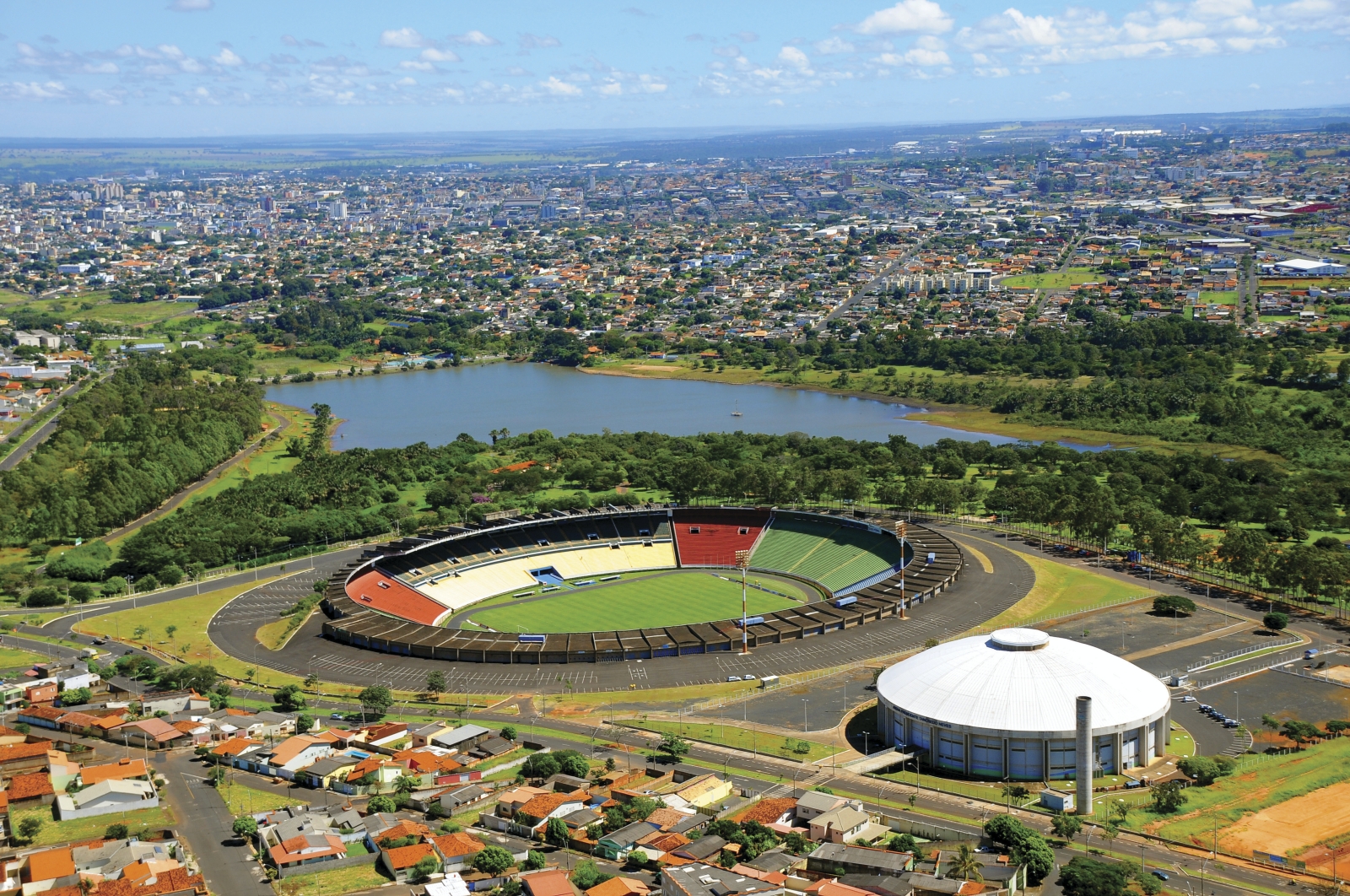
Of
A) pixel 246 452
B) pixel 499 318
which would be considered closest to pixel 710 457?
pixel 246 452

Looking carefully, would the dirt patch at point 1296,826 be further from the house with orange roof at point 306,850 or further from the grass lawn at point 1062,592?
the house with orange roof at point 306,850

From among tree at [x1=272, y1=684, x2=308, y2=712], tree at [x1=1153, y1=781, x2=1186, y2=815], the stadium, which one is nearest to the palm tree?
tree at [x1=1153, y1=781, x2=1186, y2=815]

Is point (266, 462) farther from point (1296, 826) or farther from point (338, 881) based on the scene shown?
point (1296, 826)

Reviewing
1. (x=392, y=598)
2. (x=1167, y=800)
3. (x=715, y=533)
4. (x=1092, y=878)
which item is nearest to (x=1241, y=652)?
(x=1167, y=800)

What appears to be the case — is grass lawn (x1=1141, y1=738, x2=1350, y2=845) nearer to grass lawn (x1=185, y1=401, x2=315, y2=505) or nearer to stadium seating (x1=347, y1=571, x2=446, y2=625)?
stadium seating (x1=347, y1=571, x2=446, y2=625)

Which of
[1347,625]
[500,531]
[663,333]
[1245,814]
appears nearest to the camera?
[1245,814]

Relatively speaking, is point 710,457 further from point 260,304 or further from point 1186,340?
point 260,304

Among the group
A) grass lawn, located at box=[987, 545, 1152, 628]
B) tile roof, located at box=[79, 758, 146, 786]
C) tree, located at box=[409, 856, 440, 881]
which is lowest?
grass lawn, located at box=[987, 545, 1152, 628]
